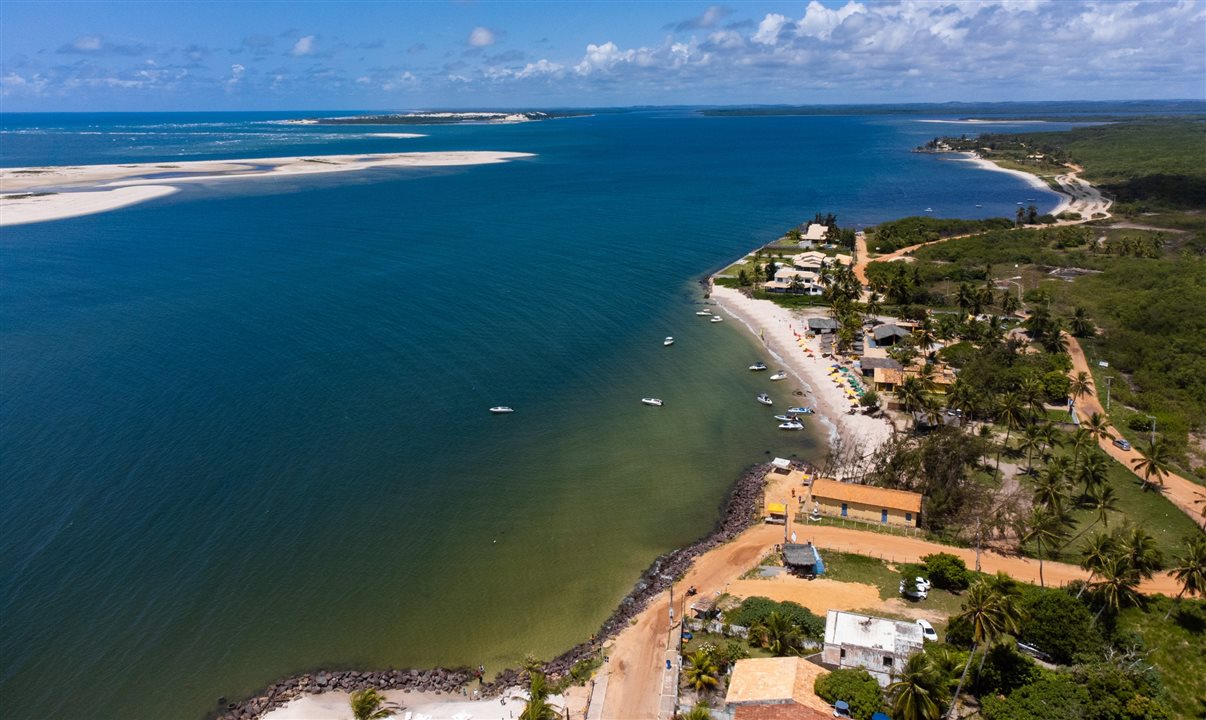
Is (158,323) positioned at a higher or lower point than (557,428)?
higher

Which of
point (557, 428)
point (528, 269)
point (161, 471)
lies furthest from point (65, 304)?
point (557, 428)

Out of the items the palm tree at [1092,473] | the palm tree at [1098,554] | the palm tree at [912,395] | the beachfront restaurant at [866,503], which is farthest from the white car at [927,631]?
the palm tree at [912,395]

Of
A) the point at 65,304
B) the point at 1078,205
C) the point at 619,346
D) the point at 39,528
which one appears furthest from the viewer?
the point at 1078,205

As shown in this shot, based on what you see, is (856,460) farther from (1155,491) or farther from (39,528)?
(39,528)

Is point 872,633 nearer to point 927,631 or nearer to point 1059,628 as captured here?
point 927,631

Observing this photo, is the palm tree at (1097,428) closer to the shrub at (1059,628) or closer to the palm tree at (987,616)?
the shrub at (1059,628)

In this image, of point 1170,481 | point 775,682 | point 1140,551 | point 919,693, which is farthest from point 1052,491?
point 775,682
